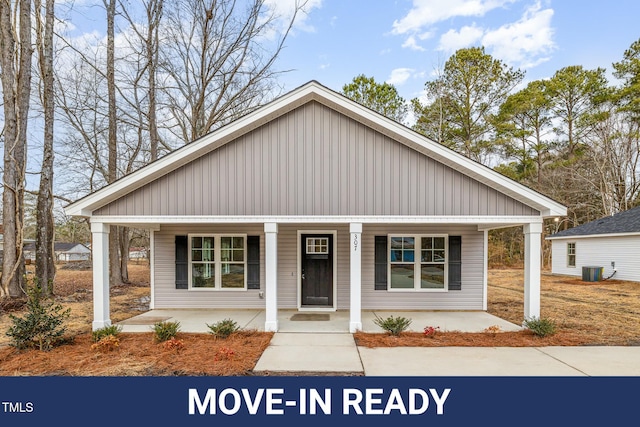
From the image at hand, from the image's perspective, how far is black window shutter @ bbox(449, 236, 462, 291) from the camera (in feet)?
29.5

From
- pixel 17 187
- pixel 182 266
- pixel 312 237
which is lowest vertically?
pixel 182 266

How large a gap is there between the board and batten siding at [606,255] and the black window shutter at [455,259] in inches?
462

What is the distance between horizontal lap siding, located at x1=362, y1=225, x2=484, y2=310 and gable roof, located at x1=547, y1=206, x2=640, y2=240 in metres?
10.9

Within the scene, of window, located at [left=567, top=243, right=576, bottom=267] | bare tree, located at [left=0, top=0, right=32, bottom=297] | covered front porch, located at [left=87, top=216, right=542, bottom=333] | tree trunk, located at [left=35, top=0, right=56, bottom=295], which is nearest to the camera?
covered front porch, located at [left=87, top=216, right=542, bottom=333]

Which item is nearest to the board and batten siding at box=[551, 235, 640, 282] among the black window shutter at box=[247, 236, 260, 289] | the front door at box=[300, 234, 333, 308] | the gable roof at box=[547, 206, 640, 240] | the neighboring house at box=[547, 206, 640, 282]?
the neighboring house at box=[547, 206, 640, 282]

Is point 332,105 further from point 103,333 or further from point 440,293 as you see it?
point 103,333

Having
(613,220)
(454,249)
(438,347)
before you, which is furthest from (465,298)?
(613,220)

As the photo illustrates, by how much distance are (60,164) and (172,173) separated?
11.5 meters

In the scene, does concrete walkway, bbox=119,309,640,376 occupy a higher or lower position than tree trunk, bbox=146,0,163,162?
lower

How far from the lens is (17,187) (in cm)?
1010

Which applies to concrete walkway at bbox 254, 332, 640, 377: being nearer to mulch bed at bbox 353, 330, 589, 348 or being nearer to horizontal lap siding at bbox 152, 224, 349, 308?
mulch bed at bbox 353, 330, 589, 348

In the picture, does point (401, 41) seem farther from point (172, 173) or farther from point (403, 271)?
point (172, 173)

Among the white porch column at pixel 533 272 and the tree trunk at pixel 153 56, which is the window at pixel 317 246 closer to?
Answer: the white porch column at pixel 533 272

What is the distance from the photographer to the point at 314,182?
715cm
